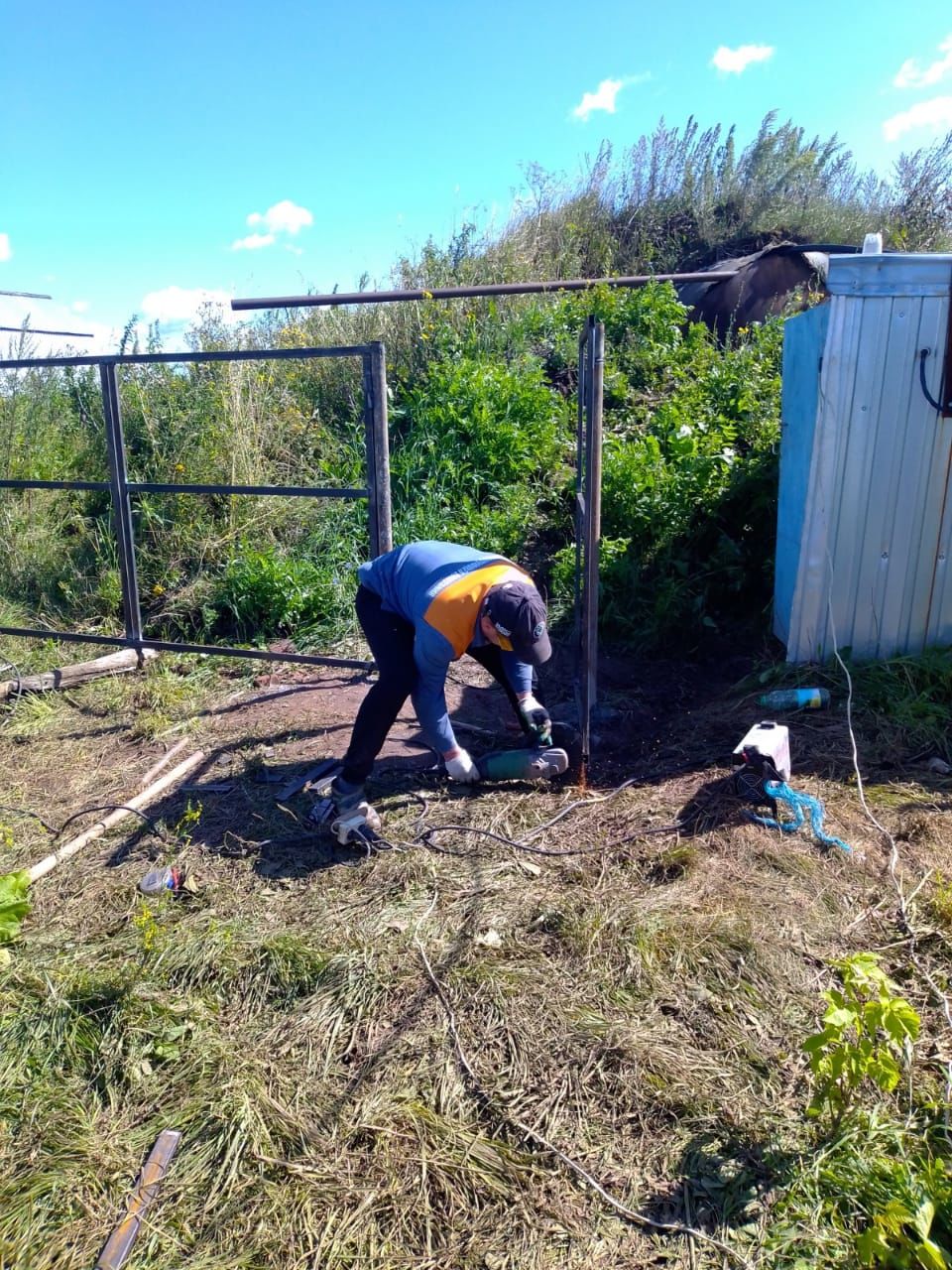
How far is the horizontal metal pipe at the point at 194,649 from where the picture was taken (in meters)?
5.26

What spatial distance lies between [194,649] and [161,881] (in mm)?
2319

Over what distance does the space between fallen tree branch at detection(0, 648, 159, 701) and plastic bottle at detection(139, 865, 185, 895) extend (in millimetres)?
2596

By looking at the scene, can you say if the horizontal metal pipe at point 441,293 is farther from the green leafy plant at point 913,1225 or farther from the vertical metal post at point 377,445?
the green leafy plant at point 913,1225

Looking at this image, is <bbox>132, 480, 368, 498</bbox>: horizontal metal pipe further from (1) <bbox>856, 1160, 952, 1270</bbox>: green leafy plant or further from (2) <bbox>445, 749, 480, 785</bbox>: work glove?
(1) <bbox>856, 1160, 952, 1270</bbox>: green leafy plant

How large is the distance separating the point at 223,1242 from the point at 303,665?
413cm

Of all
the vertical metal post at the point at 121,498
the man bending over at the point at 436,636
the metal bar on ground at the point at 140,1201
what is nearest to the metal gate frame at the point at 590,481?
the man bending over at the point at 436,636

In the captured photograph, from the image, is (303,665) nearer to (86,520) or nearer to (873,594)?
(86,520)

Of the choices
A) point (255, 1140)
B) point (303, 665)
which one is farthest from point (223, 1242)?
point (303, 665)

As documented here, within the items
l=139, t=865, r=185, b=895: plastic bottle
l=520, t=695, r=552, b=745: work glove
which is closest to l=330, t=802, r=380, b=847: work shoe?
l=139, t=865, r=185, b=895: plastic bottle

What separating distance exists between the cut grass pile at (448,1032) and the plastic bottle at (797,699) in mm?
642

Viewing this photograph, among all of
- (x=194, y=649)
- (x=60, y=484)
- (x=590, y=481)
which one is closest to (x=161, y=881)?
(x=194, y=649)

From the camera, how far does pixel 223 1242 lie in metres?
2.22

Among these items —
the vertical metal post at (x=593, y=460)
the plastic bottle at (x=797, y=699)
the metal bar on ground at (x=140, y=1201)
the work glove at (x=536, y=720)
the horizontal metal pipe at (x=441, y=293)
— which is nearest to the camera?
the metal bar on ground at (x=140, y=1201)

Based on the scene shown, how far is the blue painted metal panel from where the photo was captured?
193 inches
